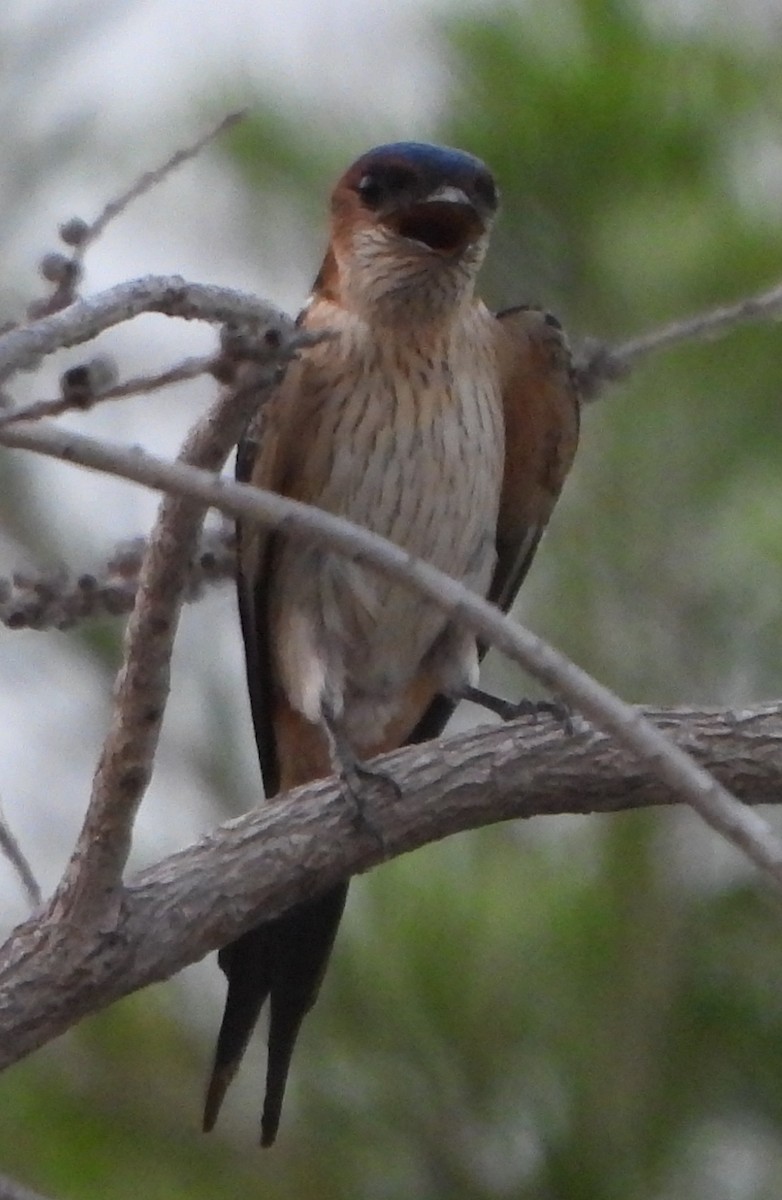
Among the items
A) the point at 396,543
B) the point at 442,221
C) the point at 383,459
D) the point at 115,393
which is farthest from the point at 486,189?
the point at 115,393

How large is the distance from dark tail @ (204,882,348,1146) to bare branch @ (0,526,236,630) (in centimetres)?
63

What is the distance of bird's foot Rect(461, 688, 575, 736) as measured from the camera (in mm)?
3032

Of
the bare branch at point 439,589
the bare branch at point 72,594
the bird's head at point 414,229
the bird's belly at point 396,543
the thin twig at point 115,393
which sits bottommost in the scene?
the bare branch at point 439,589

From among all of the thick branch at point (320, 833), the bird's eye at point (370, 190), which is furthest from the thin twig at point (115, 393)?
the bird's eye at point (370, 190)

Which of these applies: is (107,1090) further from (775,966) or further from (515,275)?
(515,275)

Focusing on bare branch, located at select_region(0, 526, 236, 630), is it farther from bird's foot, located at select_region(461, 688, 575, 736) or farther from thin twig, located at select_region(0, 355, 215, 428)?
thin twig, located at select_region(0, 355, 215, 428)

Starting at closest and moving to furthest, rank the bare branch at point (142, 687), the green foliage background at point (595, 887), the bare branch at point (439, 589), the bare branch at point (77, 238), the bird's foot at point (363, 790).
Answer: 1. the bare branch at point (439, 589)
2. the bare branch at point (77, 238)
3. the bare branch at point (142, 687)
4. the bird's foot at point (363, 790)
5. the green foliage background at point (595, 887)

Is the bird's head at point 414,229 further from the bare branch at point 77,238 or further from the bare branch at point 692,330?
the bare branch at point 77,238

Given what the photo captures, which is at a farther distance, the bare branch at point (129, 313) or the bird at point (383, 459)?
the bird at point (383, 459)

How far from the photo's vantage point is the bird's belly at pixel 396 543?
344cm

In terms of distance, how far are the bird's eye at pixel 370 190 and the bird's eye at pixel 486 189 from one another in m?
0.19

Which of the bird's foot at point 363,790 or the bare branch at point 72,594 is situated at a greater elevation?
the bare branch at point 72,594

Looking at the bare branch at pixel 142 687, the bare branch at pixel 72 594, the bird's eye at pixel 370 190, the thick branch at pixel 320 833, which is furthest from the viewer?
the bird's eye at pixel 370 190

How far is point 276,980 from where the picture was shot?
140 inches
